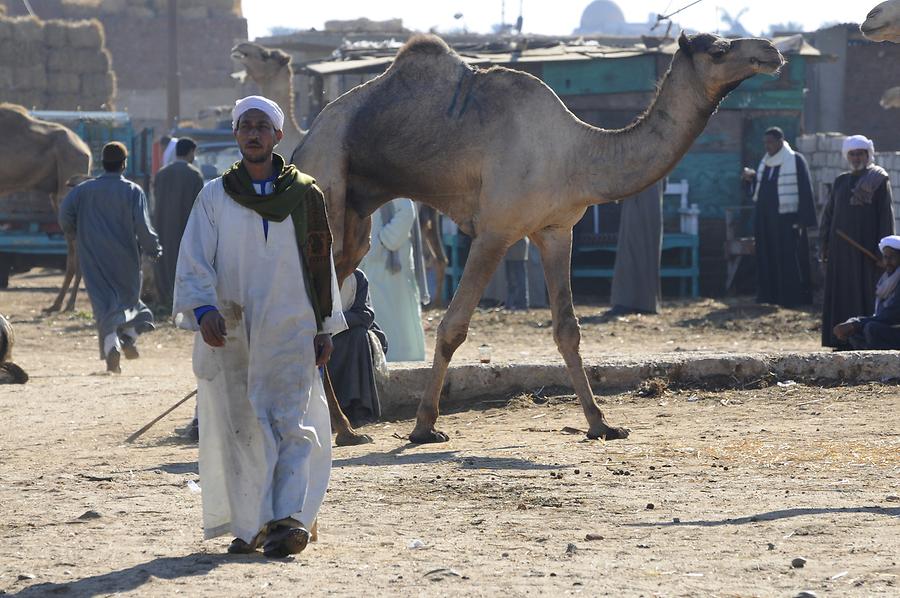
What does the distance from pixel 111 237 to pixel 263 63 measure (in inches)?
87.9

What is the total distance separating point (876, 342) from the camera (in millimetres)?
10875

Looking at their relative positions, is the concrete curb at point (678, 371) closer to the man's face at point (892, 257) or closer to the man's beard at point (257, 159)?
the man's face at point (892, 257)

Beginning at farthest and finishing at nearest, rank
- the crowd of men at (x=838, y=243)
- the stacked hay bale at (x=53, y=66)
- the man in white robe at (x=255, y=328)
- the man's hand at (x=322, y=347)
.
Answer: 1. the stacked hay bale at (x=53, y=66)
2. the crowd of men at (x=838, y=243)
3. the man's hand at (x=322, y=347)
4. the man in white robe at (x=255, y=328)

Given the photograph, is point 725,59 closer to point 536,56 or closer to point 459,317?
point 459,317

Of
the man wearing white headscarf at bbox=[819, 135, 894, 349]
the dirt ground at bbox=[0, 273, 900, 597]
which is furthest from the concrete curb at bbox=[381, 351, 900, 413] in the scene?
the man wearing white headscarf at bbox=[819, 135, 894, 349]

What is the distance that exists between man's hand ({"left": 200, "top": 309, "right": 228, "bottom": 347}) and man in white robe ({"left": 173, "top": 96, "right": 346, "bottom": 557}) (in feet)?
0.17

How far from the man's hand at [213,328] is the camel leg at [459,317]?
2928 millimetres

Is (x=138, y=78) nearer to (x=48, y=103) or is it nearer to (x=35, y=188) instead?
(x=48, y=103)

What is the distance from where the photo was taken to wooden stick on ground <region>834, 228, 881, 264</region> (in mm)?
12433

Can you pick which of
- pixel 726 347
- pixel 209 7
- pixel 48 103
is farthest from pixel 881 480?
pixel 209 7

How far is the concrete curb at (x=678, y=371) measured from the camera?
9.75 m

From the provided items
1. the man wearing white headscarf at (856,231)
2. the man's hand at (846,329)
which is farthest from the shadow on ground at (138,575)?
the man wearing white headscarf at (856,231)

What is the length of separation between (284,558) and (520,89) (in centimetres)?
356

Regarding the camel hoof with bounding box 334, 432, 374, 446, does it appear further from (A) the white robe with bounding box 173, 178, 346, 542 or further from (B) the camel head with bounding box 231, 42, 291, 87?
(B) the camel head with bounding box 231, 42, 291, 87
